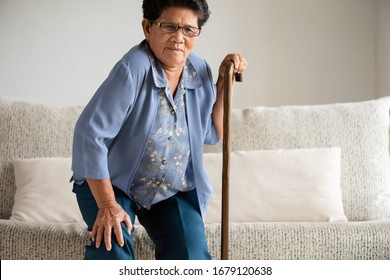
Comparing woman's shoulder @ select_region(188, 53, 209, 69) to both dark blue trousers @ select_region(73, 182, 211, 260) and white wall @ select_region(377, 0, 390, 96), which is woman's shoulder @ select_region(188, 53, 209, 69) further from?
white wall @ select_region(377, 0, 390, 96)

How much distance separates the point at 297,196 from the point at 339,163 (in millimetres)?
235

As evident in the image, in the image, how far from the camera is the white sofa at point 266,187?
215 centimetres

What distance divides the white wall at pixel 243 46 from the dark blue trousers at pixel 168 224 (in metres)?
1.53

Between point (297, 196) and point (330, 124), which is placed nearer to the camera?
point (297, 196)

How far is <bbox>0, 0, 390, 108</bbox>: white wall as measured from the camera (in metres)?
3.18

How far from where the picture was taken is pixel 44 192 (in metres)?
2.51

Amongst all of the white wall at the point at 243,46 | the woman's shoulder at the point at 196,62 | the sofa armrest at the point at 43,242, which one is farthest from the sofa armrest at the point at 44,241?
the white wall at the point at 243,46

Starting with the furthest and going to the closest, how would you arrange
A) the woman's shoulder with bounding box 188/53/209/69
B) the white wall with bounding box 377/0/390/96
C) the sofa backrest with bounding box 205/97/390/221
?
1. the white wall with bounding box 377/0/390/96
2. the sofa backrest with bounding box 205/97/390/221
3. the woman's shoulder with bounding box 188/53/209/69

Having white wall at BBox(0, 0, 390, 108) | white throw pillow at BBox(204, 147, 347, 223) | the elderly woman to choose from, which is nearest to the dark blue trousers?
the elderly woman

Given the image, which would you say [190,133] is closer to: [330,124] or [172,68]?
[172,68]

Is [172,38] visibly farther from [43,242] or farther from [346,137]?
[346,137]

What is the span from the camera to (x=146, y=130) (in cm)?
170

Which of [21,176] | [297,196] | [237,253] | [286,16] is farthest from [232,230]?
[286,16]

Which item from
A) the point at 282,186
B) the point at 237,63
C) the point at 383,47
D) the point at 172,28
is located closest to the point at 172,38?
the point at 172,28
